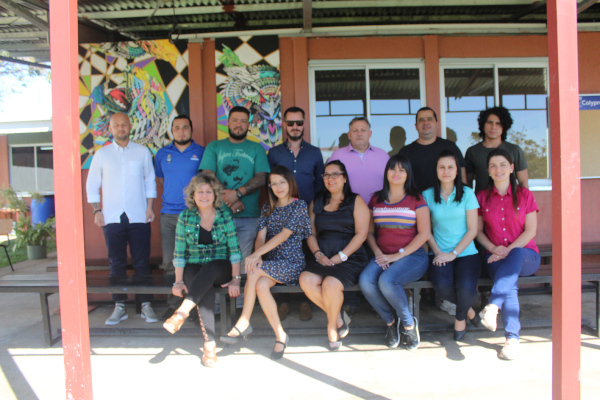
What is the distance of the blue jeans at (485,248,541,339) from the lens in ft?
9.42

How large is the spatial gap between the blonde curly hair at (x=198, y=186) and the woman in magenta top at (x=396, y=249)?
130cm

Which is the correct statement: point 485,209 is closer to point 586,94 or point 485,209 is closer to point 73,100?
point 586,94

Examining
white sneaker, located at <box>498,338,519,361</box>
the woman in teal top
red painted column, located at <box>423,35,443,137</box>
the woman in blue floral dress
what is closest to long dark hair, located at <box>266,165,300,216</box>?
the woman in blue floral dress

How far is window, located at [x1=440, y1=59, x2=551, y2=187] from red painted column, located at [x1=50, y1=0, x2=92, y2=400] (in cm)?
384

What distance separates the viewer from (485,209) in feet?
10.7

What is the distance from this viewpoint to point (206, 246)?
10.5 ft

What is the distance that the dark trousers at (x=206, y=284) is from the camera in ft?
9.55

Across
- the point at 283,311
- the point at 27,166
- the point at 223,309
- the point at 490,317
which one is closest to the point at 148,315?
the point at 223,309

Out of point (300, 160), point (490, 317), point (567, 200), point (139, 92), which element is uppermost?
point (139, 92)

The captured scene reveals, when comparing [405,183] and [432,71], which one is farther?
[432,71]

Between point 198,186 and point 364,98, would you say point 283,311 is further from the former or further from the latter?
point 364,98

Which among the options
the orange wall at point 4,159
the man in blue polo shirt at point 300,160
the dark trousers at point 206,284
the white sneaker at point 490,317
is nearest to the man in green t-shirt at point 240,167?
the man in blue polo shirt at point 300,160

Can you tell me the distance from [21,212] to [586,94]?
34.9 feet

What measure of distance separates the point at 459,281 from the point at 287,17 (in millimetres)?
3592
